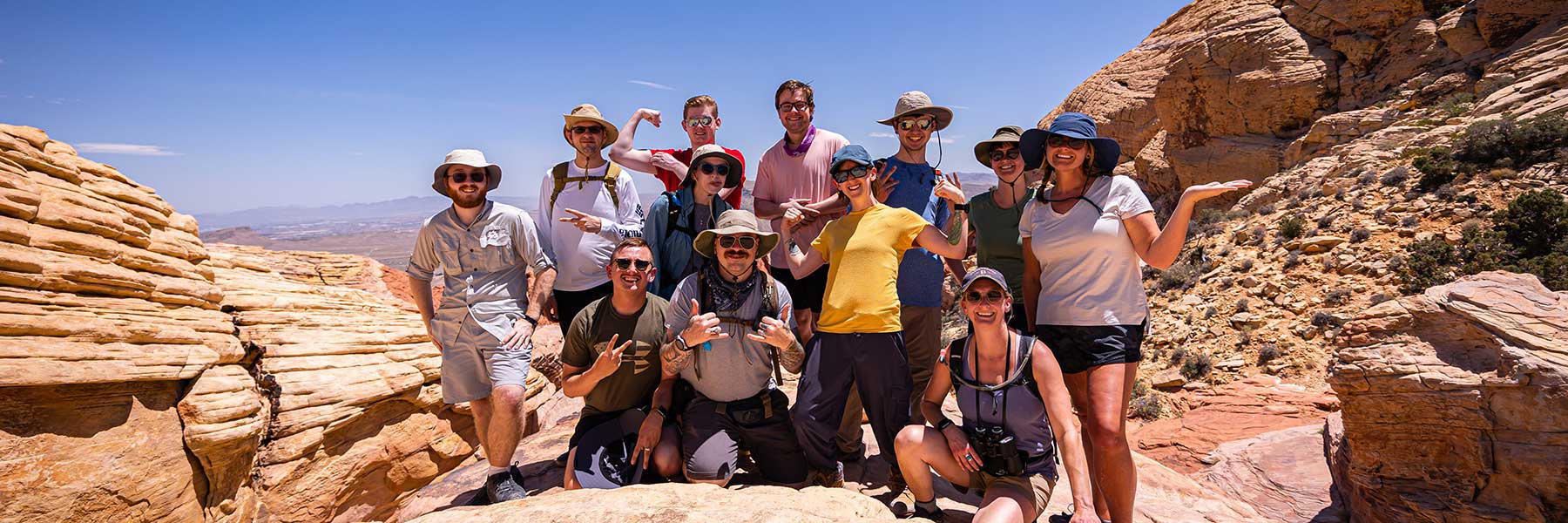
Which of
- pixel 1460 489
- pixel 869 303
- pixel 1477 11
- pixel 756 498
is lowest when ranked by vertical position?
pixel 1460 489

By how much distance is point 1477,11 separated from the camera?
20312mm

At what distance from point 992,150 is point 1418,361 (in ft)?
12.4

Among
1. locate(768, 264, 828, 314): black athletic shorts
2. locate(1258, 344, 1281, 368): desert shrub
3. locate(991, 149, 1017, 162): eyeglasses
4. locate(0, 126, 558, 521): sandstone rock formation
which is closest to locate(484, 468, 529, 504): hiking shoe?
locate(768, 264, 828, 314): black athletic shorts

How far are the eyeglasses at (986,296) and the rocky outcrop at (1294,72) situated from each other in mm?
22293

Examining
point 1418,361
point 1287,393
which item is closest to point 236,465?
point 1418,361

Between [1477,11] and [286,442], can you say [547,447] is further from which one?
[1477,11]

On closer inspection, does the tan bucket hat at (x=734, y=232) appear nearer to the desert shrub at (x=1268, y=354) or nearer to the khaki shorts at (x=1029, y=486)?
the khaki shorts at (x=1029, y=486)

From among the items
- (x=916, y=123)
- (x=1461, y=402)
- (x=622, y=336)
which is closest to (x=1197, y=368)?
(x=1461, y=402)

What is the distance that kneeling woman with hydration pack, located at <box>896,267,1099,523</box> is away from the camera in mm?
3256

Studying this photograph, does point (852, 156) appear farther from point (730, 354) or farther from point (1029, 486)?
point (1029, 486)

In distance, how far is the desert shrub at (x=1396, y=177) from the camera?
1520 cm

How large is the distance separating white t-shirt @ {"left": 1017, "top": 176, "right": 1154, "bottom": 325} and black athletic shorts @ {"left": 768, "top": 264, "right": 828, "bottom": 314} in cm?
164

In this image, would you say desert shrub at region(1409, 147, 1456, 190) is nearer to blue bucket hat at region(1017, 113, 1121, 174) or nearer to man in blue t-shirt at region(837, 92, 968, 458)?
man in blue t-shirt at region(837, 92, 968, 458)

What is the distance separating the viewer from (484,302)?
427 cm
